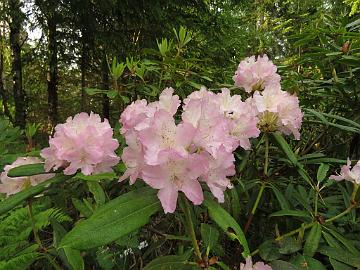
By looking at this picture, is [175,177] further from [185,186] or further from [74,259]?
[74,259]

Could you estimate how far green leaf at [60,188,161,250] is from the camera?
0.70m

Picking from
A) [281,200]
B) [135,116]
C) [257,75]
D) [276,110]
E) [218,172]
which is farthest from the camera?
[257,75]

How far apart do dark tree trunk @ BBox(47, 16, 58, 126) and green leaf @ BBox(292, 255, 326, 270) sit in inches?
253

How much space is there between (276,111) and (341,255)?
440 mm

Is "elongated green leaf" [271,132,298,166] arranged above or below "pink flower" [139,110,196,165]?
below

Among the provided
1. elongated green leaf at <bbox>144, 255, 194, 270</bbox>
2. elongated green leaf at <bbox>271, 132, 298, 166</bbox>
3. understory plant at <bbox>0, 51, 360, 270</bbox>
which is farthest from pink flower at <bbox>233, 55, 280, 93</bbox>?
elongated green leaf at <bbox>144, 255, 194, 270</bbox>

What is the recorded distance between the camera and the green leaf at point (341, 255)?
1075 mm

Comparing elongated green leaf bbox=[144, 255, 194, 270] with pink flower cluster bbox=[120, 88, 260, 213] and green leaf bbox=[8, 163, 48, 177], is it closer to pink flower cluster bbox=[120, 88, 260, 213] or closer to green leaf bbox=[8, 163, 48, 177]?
pink flower cluster bbox=[120, 88, 260, 213]

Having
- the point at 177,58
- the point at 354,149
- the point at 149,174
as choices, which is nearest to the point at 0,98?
the point at 177,58

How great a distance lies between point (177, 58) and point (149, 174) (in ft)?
5.03

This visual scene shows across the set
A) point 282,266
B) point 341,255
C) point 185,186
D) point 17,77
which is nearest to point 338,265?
point 341,255

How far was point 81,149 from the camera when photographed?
0.99 m

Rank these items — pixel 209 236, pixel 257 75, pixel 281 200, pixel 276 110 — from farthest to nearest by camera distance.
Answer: pixel 257 75, pixel 281 200, pixel 276 110, pixel 209 236

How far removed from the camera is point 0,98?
822 centimetres
